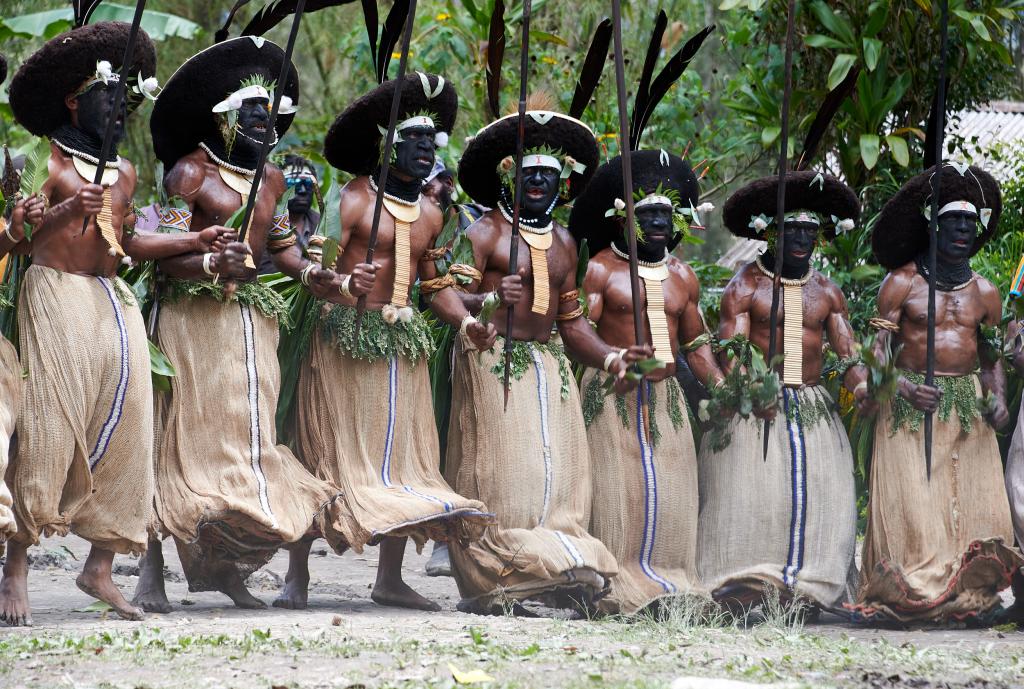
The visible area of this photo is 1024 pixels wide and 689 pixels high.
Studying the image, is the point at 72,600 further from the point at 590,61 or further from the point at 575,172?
the point at 590,61

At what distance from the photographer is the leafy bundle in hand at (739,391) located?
22.1 ft

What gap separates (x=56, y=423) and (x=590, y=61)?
10.0ft

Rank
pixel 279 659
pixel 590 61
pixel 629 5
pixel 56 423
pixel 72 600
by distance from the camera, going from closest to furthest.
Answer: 1. pixel 279 659
2. pixel 56 423
3. pixel 72 600
4. pixel 590 61
5. pixel 629 5

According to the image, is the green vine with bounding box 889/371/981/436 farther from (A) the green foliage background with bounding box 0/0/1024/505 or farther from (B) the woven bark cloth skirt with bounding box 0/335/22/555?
(B) the woven bark cloth skirt with bounding box 0/335/22/555

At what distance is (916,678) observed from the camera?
495 cm

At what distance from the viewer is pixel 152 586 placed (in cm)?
619

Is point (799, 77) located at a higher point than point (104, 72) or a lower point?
higher

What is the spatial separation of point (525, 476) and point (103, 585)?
68.2 inches

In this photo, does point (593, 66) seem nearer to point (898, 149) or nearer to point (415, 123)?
point (415, 123)

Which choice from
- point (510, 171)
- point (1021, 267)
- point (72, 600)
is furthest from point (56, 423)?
point (1021, 267)

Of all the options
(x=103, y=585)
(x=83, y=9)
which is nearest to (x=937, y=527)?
(x=103, y=585)

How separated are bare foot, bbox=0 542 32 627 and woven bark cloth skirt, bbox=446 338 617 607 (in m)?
1.73

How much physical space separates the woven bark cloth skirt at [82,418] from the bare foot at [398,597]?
1224 millimetres

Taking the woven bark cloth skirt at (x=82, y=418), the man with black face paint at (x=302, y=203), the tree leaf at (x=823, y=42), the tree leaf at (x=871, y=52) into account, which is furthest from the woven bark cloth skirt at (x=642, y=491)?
the tree leaf at (x=823, y=42)
